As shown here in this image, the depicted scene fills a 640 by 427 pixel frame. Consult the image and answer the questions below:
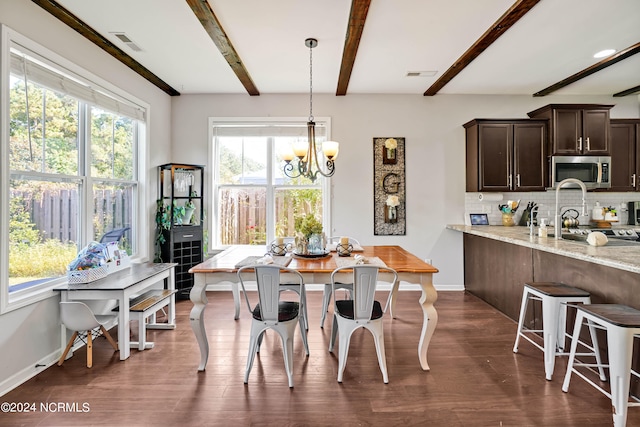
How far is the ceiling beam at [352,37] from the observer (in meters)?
2.57

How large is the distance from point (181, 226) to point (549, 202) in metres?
5.02

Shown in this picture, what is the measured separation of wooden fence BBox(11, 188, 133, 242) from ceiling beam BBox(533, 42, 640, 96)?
5.52m

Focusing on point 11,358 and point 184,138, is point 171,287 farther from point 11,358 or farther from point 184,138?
point 184,138

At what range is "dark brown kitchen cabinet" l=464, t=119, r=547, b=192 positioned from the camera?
14.3 feet

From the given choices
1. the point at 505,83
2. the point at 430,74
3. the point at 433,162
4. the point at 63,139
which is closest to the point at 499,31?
the point at 430,74

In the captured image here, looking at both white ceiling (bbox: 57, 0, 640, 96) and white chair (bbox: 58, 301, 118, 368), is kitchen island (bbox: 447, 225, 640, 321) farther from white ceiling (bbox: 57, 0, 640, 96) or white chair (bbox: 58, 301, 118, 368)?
white chair (bbox: 58, 301, 118, 368)

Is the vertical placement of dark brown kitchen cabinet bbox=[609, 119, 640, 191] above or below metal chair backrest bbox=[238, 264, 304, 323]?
above

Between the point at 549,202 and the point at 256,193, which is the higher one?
the point at 256,193

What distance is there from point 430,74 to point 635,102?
323 centimetres

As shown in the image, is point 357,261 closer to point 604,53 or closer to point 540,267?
point 540,267

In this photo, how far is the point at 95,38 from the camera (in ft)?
10.1

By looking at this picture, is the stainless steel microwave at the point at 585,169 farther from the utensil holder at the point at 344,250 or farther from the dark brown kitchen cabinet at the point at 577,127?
the utensil holder at the point at 344,250

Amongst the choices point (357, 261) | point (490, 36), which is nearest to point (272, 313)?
point (357, 261)

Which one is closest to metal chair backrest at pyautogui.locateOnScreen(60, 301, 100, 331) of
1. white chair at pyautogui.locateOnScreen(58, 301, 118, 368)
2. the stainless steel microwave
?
white chair at pyautogui.locateOnScreen(58, 301, 118, 368)
